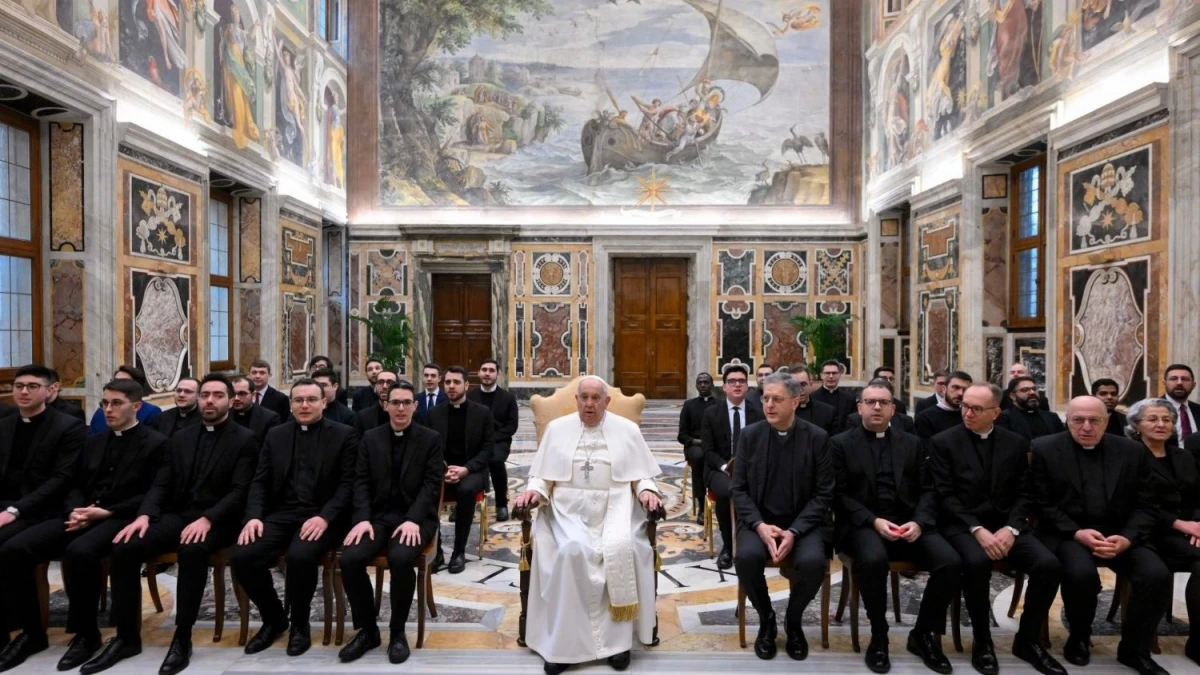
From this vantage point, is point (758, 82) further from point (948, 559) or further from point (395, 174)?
point (948, 559)

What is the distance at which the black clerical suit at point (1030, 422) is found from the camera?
5902mm

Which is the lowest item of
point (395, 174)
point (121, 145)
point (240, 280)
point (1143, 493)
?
point (1143, 493)

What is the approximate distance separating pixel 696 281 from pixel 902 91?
4.95 meters

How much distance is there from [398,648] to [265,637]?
82 cm

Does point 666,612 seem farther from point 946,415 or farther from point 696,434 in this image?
point 946,415

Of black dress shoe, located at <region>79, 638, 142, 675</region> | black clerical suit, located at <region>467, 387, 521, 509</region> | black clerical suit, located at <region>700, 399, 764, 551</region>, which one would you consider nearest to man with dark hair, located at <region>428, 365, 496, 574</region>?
black clerical suit, located at <region>467, 387, 521, 509</region>

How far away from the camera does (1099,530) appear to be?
4.17 m

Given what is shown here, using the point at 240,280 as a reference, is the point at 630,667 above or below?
below

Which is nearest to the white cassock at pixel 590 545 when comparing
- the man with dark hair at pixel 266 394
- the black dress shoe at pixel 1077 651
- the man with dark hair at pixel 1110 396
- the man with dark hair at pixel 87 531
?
the black dress shoe at pixel 1077 651

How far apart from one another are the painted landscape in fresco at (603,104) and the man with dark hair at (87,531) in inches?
439

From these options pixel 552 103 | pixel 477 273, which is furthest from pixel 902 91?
pixel 477 273

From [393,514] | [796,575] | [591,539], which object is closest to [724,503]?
[796,575]

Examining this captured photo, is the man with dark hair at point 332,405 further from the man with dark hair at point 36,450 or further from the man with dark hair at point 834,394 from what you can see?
the man with dark hair at point 834,394

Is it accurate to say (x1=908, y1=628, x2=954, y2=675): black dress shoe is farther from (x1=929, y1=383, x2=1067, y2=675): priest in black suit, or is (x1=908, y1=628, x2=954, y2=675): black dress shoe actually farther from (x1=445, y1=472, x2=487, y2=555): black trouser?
(x1=445, y1=472, x2=487, y2=555): black trouser
